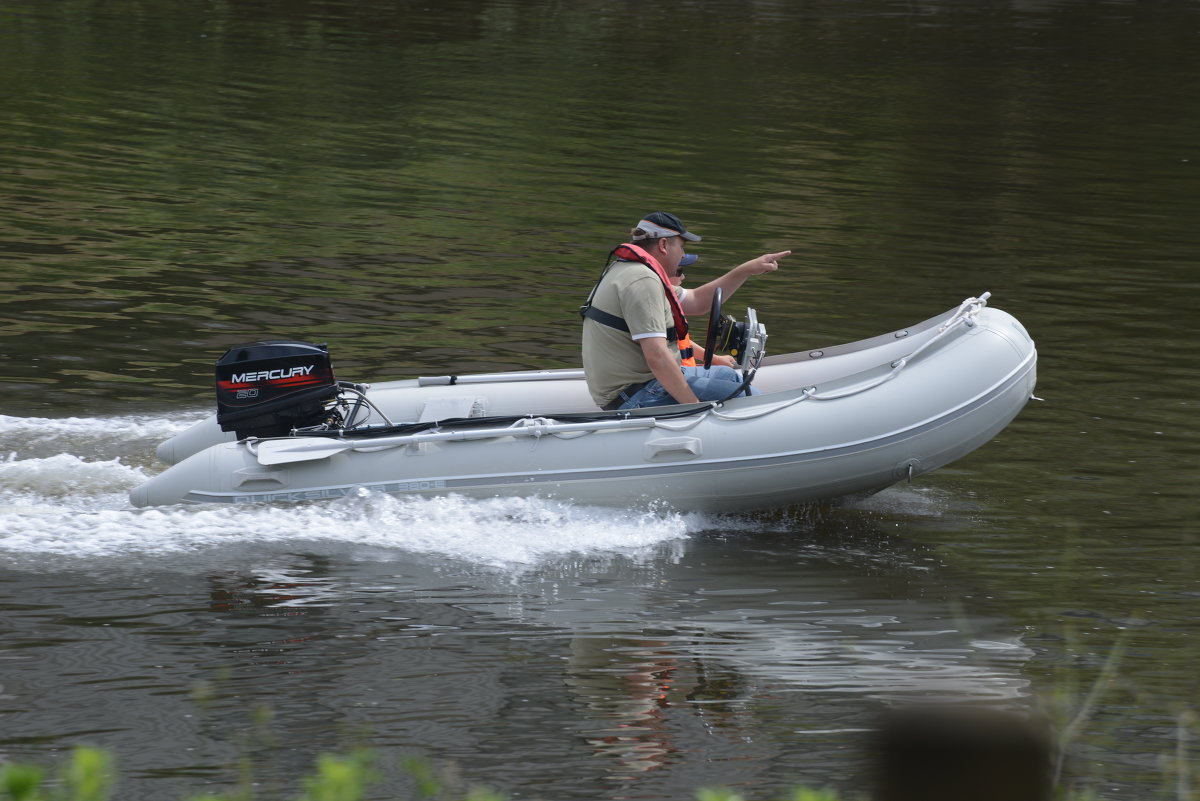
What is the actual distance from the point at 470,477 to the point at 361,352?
128 inches

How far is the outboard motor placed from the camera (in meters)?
Result: 6.25

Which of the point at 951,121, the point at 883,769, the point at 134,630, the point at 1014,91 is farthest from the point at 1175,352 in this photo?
the point at 1014,91

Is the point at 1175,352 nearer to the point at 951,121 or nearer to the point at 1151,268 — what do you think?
the point at 1151,268

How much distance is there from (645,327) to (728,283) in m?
0.67

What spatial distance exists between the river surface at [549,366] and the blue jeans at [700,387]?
0.54m

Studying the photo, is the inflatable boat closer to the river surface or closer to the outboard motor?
the outboard motor

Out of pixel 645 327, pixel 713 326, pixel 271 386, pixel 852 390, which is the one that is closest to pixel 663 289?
pixel 645 327

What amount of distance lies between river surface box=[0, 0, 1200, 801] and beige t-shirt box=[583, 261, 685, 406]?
630 mm

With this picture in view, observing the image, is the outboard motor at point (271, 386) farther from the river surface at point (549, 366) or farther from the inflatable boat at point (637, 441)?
the river surface at point (549, 366)

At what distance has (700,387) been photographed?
6.52 m

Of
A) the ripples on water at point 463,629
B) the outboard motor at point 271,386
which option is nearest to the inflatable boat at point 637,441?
the outboard motor at point 271,386

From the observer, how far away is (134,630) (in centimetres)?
516

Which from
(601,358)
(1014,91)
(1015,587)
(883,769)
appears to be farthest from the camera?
(1014,91)

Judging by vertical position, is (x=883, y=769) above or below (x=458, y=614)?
above
